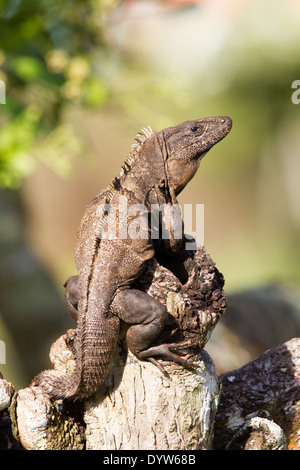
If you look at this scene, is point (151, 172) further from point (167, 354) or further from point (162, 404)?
point (162, 404)

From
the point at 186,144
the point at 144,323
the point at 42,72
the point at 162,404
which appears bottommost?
the point at 162,404

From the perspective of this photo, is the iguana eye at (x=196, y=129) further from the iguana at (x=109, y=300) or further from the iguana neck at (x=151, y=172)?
the iguana at (x=109, y=300)

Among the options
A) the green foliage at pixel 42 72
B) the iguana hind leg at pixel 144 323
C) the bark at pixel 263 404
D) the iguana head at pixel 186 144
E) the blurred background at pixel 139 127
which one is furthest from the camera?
the blurred background at pixel 139 127

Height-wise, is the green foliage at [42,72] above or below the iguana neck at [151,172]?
above

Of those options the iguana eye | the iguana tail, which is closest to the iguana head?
the iguana eye

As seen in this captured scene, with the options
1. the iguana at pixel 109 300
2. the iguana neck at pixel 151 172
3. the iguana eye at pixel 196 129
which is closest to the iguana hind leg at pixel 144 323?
the iguana at pixel 109 300

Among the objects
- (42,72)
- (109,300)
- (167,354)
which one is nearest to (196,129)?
(109,300)
